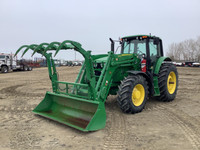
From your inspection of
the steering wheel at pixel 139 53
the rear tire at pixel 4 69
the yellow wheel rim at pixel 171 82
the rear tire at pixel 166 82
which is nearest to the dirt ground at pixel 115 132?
the rear tire at pixel 166 82

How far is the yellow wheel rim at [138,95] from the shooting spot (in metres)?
5.55

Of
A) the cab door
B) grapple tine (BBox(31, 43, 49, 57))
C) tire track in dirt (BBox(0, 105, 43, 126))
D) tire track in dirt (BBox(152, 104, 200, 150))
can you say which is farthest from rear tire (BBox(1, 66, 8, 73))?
tire track in dirt (BBox(152, 104, 200, 150))

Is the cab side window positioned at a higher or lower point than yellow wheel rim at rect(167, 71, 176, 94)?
higher

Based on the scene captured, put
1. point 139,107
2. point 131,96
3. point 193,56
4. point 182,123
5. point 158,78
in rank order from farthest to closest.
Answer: point 193,56 → point 158,78 → point 139,107 → point 131,96 → point 182,123

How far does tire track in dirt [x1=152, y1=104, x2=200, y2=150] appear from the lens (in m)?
3.91

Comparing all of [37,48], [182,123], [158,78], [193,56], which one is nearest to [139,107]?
[182,123]

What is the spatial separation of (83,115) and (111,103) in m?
2.23

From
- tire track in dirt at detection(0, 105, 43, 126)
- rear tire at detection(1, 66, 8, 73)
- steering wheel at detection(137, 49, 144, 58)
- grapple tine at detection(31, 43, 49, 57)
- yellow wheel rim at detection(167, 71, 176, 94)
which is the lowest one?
tire track in dirt at detection(0, 105, 43, 126)

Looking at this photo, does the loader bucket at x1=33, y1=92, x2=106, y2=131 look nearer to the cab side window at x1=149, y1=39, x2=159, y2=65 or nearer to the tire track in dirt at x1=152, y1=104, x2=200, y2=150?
the tire track in dirt at x1=152, y1=104, x2=200, y2=150

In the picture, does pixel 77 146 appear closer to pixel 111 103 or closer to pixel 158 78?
pixel 111 103

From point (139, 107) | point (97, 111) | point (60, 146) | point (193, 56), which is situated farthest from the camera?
point (193, 56)

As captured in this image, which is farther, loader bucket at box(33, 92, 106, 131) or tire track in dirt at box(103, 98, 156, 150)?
loader bucket at box(33, 92, 106, 131)

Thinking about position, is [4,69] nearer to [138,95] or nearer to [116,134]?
[138,95]

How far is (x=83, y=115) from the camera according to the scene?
484 cm
